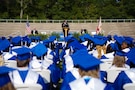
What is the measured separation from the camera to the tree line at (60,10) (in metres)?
54.5

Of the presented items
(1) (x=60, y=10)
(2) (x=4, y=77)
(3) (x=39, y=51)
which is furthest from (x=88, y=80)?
(1) (x=60, y=10)

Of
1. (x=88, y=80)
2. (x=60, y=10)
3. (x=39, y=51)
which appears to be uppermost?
(x=88, y=80)

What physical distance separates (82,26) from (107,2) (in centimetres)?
2080

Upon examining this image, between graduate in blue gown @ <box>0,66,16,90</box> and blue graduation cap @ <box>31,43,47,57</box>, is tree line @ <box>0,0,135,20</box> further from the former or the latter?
graduate in blue gown @ <box>0,66,16,90</box>

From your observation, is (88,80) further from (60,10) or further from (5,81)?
(60,10)

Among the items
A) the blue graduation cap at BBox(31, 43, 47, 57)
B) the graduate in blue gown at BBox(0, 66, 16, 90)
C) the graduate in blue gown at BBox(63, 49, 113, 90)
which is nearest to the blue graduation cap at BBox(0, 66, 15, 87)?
the graduate in blue gown at BBox(0, 66, 16, 90)

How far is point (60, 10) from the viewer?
56469 mm

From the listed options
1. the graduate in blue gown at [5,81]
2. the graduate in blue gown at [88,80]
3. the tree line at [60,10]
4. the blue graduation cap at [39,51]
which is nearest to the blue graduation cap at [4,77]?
the graduate in blue gown at [5,81]

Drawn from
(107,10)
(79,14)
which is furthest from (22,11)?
(107,10)

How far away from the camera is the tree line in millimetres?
54469

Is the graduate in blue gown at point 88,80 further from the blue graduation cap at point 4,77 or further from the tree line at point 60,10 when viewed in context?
the tree line at point 60,10

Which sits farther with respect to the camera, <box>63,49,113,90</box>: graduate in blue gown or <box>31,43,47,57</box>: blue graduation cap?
<box>31,43,47,57</box>: blue graduation cap

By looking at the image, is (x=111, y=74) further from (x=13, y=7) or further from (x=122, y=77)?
(x=13, y=7)

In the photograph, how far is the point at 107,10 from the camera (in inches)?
2226
